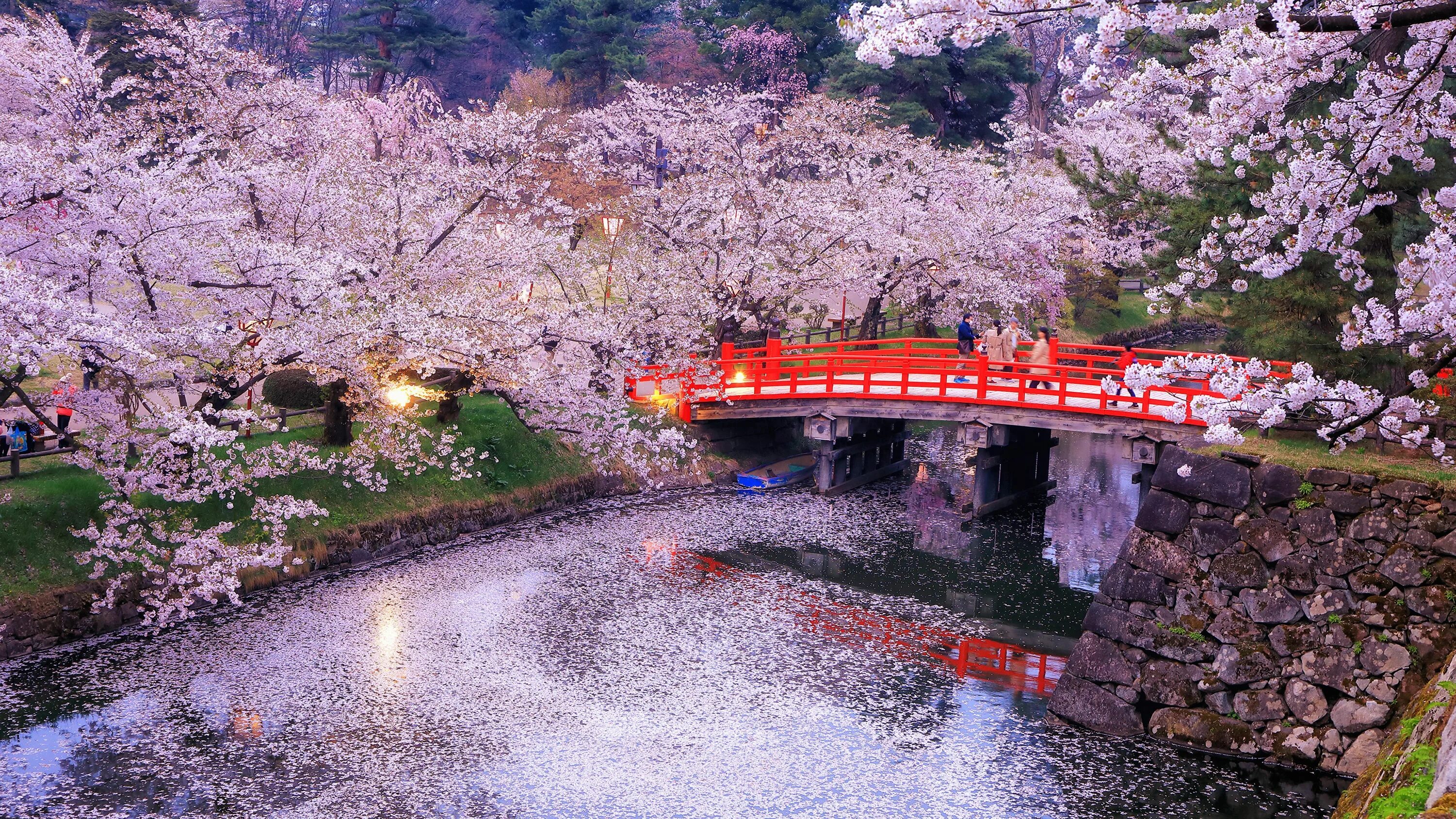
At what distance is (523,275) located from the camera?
2442 centimetres

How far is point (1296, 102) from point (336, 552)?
16744 millimetres

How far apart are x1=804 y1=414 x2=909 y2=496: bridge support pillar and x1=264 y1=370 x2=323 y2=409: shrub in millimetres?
11329

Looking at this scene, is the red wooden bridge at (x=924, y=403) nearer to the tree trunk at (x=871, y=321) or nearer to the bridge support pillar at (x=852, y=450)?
the bridge support pillar at (x=852, y=450)

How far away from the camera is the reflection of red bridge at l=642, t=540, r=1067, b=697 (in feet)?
55.0

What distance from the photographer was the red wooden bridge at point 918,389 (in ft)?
76.0

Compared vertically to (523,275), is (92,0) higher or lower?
higher

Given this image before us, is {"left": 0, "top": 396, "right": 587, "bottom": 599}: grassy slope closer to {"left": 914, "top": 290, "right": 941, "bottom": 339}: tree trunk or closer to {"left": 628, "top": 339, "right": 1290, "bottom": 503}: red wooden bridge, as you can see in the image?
{"left": 628, "top": 339, "right": 1290, "bottom": 503}: red wooden bridge

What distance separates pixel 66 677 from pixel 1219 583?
610 inches

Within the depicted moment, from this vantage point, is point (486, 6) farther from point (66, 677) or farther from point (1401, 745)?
point (1401, 745)

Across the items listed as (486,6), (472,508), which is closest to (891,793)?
(472,508)

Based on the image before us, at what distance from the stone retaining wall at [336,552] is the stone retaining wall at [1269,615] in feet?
40.5

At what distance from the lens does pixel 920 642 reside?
58.5 ft

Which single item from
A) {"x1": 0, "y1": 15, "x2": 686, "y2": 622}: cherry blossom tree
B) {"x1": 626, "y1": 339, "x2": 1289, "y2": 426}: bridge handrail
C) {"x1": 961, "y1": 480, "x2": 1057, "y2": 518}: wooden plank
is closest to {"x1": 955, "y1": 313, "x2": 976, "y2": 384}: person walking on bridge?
{"x1": 626, "y1": 339, "x2": 1289, "y2": 426}: bridge handrail

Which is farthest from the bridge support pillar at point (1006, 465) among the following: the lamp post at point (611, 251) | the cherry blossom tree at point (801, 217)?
the lamp post at point (611, 251)
